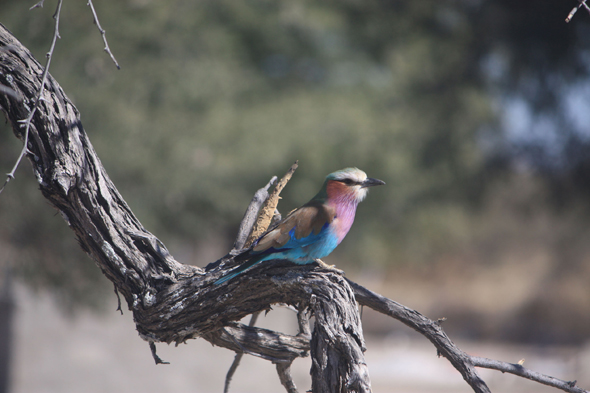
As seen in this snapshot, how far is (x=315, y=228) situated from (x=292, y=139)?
6.25 meters

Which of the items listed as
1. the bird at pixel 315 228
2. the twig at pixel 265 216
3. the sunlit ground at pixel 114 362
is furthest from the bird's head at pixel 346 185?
the sunlit ground at pixel 114 362

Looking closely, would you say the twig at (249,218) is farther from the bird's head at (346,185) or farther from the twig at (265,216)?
the bird's head at (346,185)

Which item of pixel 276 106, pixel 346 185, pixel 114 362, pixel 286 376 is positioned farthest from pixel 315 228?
pixel 276 106

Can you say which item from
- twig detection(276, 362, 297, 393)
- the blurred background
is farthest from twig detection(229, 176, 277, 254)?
the blurred background

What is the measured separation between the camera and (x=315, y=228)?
6.55 feet

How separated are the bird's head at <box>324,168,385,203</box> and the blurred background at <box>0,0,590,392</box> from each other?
3475 millimetres

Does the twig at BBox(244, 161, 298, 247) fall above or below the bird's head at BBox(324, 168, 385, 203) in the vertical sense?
below

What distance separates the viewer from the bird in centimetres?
181

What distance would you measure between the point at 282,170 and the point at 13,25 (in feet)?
12.4

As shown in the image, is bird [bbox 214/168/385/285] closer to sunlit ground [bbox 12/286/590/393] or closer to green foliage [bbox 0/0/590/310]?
green foliage [bbox 0/0/590/310]

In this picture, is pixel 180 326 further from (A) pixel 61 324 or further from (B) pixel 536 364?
(B) pixel 536 364

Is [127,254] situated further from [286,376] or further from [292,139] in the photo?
[292,139]

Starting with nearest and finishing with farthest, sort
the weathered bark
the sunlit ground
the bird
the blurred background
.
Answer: the weathered bark
the bird
the blurred background
the sunlit ground

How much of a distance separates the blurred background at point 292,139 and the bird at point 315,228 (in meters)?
3.50
